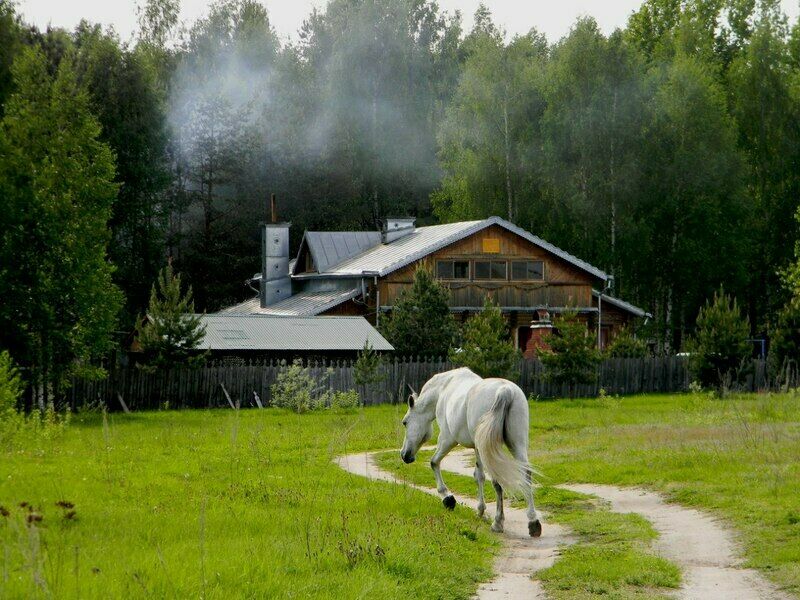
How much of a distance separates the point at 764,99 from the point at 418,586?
2014 inches

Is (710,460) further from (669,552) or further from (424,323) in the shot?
(424,323)

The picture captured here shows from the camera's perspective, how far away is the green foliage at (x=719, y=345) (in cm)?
3547

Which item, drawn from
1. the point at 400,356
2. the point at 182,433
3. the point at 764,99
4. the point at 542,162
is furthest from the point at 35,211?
the point at 764,99

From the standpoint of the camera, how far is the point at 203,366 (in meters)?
34.5

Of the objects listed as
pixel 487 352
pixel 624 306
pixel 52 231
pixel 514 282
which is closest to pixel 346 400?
pixel 487 352

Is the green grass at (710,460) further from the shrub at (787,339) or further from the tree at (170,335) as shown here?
the tree at (170,335)

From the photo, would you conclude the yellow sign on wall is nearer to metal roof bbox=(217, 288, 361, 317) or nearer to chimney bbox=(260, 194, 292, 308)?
metal roof bbox=(217, 288, 361, 317)

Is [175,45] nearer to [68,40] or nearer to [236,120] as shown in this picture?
[236,120]

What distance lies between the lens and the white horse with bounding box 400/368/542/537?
12.0 m

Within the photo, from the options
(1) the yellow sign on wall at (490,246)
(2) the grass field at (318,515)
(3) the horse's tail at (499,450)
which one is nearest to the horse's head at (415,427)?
(2) the grass field at (318,515)

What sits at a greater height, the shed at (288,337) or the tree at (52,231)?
the tree at (52,231)

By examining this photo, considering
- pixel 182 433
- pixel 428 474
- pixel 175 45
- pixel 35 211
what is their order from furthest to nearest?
pixel 175 45, pixel 35 211, pixel 182 433, pixel 428 474

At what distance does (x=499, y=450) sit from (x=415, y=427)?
271 centimetres

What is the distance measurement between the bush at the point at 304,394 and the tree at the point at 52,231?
522 cm
